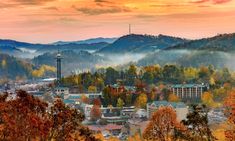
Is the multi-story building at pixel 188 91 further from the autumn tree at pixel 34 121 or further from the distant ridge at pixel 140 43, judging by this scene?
the distant ridge at pixel 140 43

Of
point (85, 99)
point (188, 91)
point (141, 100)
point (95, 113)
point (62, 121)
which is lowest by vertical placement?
point (95, 113)

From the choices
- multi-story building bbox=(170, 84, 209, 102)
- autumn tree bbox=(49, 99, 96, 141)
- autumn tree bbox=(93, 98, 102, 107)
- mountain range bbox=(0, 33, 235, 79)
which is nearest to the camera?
autumn tree bbox=(49, 99, 96, 141)

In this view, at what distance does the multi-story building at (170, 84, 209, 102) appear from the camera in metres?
37.7

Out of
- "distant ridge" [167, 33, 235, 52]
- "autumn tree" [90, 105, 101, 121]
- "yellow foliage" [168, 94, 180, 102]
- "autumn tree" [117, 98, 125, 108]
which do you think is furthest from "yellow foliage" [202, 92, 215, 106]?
"distant ridge" [167, 33, 235, 52]

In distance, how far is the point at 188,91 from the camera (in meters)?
38.1

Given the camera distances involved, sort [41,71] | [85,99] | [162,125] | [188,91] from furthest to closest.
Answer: [41,71] → [188,91] → [85,99] → [162,125]

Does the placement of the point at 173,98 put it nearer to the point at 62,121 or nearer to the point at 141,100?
the point at 141,100

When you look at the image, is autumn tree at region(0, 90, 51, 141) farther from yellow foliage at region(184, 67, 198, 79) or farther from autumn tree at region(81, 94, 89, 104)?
yellow foliage at region(184, 67, 198, 79)

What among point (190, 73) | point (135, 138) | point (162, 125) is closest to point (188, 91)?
point (190, 73)

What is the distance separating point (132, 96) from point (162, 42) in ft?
230

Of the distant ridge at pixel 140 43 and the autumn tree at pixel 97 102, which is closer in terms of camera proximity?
the autumn tree at pixel 97 102

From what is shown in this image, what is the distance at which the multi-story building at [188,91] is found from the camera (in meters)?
37.7

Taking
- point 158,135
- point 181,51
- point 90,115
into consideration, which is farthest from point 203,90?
point 181,51

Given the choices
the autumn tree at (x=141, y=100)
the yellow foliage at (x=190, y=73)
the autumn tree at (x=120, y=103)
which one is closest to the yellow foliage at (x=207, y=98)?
the autumn tree at (x=141, y=100)
